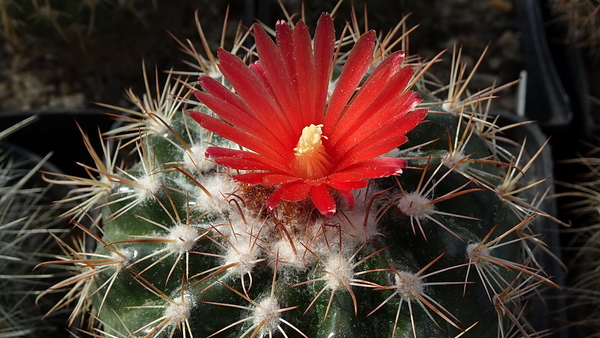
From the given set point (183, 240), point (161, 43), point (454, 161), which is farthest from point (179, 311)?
point (161, 43)

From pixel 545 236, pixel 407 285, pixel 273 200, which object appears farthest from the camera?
pixel 545 236

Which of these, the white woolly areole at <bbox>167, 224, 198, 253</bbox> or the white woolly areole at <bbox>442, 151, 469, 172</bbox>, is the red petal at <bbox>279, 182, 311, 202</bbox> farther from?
the white woolly areole at <bbox>442, 151, 469, 172</bbox>

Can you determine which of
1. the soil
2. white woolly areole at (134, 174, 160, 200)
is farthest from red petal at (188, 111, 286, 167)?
the soil

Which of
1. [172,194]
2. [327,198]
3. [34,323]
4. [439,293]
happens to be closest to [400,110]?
[327,198]

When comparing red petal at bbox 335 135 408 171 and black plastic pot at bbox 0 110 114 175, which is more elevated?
black plastic pot at bbox 0 110 114 175

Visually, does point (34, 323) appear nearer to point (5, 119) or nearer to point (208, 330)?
point (5, 119)

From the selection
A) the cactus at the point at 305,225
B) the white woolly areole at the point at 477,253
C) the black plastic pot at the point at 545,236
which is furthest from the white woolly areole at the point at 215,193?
the black plastic pot at the point at 545,236

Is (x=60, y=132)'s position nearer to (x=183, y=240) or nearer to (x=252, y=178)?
(x=183, y=240)
